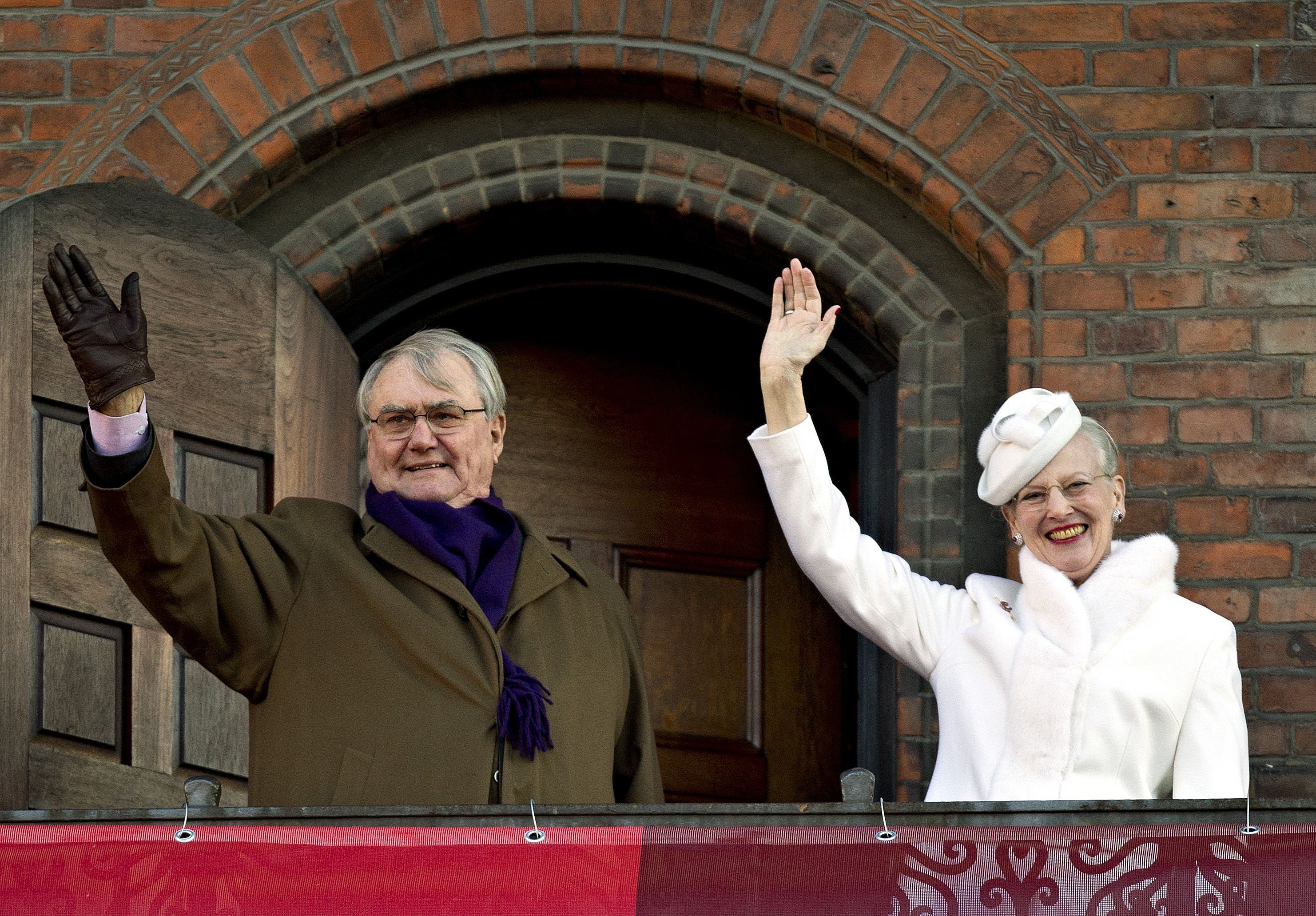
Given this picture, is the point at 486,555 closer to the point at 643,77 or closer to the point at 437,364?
the point at 437,364

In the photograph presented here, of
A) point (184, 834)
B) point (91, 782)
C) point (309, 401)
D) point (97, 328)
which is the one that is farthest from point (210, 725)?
point (184, 834)

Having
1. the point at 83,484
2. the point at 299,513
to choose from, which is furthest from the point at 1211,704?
the point at 83,484

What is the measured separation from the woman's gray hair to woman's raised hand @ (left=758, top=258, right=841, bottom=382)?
511mm

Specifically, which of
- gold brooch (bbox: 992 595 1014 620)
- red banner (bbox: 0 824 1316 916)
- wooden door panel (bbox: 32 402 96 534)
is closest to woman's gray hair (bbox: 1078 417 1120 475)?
gold brooch (bbox: 992 595 1014 620)

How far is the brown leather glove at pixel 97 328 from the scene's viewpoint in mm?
2295

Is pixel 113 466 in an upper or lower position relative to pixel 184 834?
upper

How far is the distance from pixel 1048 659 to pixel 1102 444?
0.43m

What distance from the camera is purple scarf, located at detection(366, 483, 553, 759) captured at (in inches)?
98.9

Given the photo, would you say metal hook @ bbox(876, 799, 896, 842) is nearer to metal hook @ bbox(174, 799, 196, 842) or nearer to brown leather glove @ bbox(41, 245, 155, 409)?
metal hook @ bbox(174, 799, 196, 842)

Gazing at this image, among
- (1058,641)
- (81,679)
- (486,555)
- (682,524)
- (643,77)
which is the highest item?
(643,77)

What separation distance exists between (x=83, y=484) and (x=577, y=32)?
176cm

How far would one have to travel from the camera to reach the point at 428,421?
275cm

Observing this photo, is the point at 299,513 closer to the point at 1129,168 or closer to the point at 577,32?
the point at 577,32

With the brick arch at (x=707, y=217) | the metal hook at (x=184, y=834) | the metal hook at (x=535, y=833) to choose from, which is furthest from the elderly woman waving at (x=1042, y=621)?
the metal hook at (x=184, y=834)
